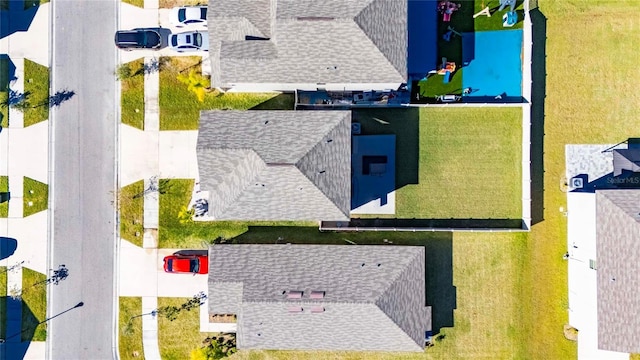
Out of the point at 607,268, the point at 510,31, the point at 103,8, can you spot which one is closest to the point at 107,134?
the point at 103,8

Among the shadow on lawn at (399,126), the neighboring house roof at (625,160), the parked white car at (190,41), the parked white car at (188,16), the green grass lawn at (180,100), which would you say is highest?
the parked white car at (188,16)

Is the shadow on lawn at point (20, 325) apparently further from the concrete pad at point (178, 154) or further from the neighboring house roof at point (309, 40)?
the neighboring house roof at point (309, 40)

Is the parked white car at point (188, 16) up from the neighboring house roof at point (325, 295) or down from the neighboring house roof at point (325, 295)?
up

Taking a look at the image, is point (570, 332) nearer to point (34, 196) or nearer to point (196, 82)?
point (196, 82)

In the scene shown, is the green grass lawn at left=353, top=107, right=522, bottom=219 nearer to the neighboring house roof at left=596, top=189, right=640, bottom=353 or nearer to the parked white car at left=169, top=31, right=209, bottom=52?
the neighboring house roof at left=596, top=189, right=640, bottom=353

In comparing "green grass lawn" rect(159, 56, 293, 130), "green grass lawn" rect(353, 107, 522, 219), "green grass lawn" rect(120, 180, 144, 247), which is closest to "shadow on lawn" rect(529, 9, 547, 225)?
"green grass lawn" rect(353, 107, 522, 219)

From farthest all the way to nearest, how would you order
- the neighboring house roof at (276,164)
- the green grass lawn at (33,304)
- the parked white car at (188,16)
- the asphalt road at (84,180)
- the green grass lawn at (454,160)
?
the green grass lawn at (33,304), the asphalt road at (84,180), the green grass lawn at (454,160), the parked white car at (188,16), the neighboring house roof at (276,164)

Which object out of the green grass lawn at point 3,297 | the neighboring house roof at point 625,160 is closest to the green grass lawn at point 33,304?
the green grass lawn at point 3,297
